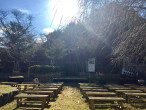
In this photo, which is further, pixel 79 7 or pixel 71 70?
pixel 71 70

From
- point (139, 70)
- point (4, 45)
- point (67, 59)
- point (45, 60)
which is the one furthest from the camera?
point (45, 60)

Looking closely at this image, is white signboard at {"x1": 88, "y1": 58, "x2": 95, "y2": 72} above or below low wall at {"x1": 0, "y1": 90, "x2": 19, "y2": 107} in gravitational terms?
above

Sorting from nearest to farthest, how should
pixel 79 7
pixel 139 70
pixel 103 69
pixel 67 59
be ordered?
pixel 79 7, pixel 139 70, pixel 103 69, pixel 67 59

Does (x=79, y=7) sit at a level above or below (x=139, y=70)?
above

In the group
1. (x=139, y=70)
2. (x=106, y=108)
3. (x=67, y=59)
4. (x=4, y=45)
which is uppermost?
(x=4, y=45)

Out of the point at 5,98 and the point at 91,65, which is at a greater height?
the point at 91,65

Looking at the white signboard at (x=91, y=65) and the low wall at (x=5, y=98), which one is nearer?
the low wall at (x=5, y=98)

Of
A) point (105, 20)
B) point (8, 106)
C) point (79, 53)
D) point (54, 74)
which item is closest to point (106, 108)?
point (105, 20)

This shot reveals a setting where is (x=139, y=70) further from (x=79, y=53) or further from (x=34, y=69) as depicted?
(x=34, y=69)

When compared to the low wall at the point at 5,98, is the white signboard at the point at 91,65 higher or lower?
higher

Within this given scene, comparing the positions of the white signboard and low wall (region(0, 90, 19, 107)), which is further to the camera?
the white signboard

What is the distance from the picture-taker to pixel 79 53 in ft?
76.3

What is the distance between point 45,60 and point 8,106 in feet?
74.2

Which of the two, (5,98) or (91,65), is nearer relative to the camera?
(5,98)
